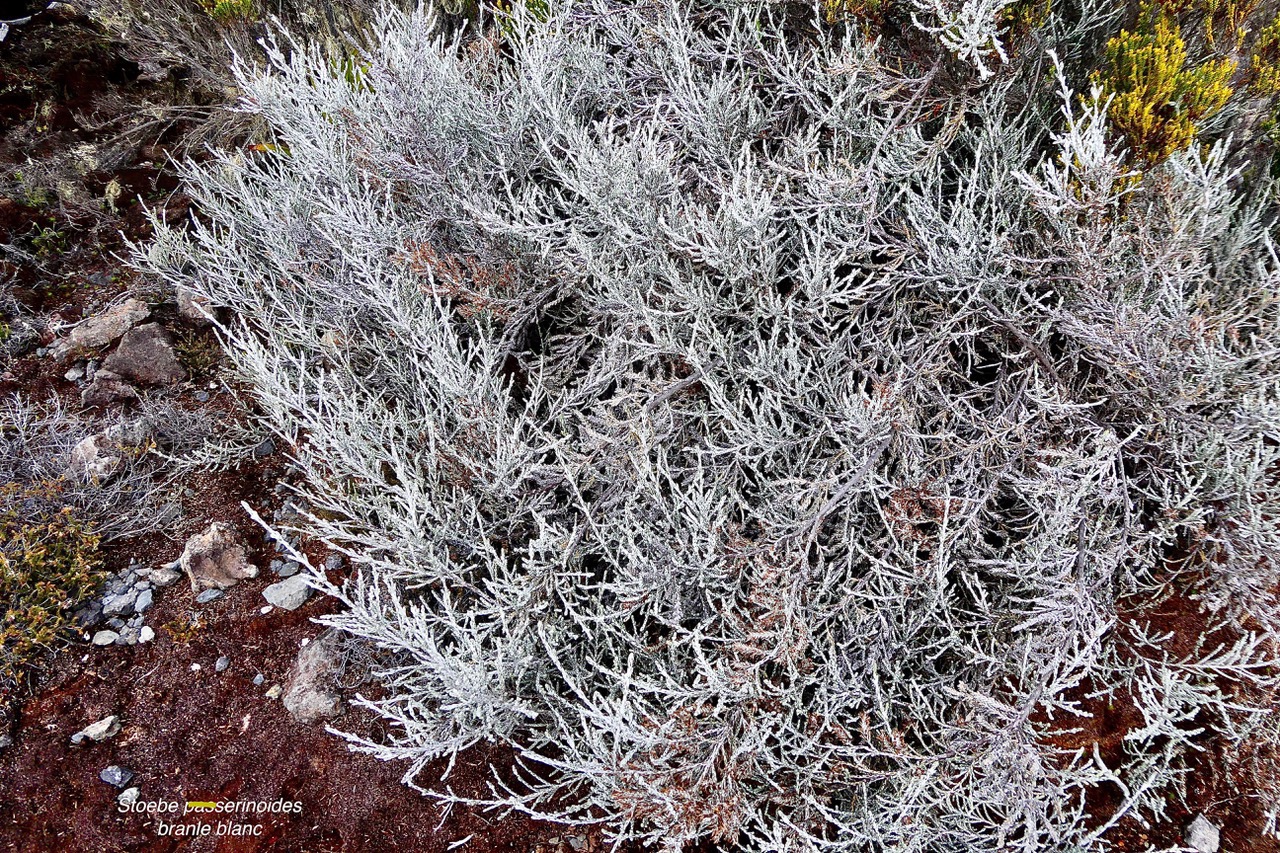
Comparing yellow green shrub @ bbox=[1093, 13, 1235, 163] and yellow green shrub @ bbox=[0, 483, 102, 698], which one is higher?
yellow green shrub @ bbox=[1093, 13, 1235, 163]

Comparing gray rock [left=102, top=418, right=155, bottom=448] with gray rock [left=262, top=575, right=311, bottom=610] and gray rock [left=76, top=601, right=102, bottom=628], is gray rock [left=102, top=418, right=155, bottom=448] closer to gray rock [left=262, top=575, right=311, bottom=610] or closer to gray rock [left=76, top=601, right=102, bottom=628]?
gray rock [left=76, top=601, right=102, bottom=628]

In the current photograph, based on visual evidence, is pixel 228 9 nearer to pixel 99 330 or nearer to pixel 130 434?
pixel 99 330

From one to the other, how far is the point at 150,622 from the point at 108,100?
3.92 metres

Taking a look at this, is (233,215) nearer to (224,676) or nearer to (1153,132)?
(224,676)

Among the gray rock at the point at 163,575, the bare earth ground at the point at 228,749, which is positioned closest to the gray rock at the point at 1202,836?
the bare earth ground at the point at 228,749

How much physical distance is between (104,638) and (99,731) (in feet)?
1.17

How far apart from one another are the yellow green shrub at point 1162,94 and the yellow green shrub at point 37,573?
3643mm

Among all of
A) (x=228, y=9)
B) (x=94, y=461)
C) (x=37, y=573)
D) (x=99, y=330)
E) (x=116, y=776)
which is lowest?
(x=116, y=776)

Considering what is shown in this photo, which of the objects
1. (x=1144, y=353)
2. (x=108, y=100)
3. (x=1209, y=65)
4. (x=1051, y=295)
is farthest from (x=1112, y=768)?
(x=108, y=100)

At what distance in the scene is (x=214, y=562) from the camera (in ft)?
8.89

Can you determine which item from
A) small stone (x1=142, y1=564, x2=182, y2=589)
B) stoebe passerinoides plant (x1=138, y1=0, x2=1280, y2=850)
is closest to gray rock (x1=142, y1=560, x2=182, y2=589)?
small stone (x1=142, y1=564, x2=182, y2=589)

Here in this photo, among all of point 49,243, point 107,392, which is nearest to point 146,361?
point 107,392

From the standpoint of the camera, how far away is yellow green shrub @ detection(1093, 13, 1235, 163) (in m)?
2.09

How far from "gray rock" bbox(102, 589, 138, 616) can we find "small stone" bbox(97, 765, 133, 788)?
586 mm
